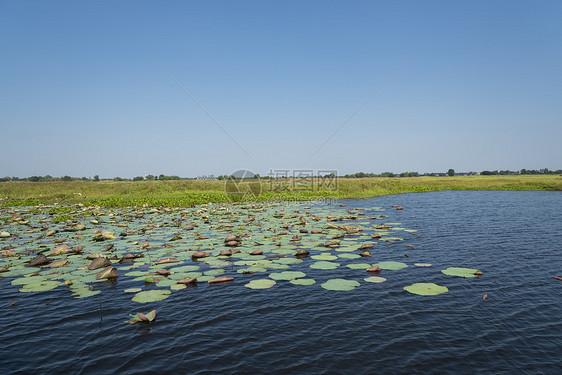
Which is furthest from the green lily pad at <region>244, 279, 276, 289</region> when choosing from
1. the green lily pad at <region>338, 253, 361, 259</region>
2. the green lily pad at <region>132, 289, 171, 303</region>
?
the green lily pad at <region>338, 253, 361, 259</region>

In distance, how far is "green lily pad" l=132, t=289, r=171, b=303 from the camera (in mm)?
7836

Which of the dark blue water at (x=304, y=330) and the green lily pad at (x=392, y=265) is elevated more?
the green lily pad at (x=392, y=265)

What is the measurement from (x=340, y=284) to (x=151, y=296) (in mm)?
5228

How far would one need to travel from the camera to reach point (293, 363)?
5.29 metres

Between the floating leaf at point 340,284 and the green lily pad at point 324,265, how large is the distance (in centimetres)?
Answer: 118

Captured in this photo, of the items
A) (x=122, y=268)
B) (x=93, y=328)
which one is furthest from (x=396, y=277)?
(x=122, y=268)

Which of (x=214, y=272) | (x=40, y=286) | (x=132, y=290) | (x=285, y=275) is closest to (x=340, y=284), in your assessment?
(x=285, y=275)

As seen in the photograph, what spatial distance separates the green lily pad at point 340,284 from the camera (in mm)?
8594

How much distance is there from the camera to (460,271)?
9859mm

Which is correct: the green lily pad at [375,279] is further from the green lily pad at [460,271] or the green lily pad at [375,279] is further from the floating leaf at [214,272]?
the floating leaf at [214,272]

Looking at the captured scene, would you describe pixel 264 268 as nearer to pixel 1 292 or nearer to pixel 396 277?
pixel 396 277

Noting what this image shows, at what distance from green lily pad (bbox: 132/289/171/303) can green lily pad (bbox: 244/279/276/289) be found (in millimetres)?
2252

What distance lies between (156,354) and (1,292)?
636 cm

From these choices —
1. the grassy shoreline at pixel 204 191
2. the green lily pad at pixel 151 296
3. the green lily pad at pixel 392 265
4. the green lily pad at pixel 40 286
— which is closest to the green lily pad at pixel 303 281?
the green lily pad at pixel 392 265
